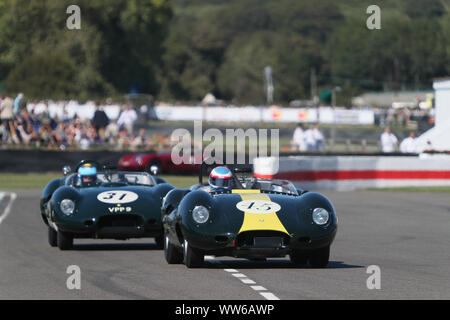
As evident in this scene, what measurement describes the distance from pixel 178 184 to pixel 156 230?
1722cm

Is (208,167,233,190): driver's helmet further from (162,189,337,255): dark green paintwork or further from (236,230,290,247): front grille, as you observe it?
(236,230,290,247): front grille

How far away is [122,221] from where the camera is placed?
13438 mm

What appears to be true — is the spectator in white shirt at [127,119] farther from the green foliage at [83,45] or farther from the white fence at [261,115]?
the white fence at [261,115]

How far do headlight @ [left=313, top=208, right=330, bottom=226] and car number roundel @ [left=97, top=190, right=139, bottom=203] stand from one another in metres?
3.24

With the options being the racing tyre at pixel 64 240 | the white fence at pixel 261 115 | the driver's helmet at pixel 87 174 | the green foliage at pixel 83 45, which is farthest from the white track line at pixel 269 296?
the white fence at pixel 261 115

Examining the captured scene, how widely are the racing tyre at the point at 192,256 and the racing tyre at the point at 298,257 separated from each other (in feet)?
3.02

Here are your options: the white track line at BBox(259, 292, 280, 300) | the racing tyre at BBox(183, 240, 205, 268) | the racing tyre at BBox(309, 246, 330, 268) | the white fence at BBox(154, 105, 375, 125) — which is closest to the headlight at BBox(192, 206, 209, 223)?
the racing tyre at BBox(183, 240, 205, 268)

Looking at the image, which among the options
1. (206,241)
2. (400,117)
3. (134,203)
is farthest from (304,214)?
(400,117)

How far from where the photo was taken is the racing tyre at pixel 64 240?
13539mm

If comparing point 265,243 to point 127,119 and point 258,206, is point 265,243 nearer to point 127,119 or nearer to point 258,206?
point 258,206

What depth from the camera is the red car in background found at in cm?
3228

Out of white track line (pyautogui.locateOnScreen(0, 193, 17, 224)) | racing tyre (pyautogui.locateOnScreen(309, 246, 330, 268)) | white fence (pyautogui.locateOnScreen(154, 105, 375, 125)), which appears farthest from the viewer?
white fence (pyautogui.locateOnScreen(154, 105, 375, 125))

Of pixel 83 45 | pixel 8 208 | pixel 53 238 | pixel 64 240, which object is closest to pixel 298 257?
pixel 64 240
